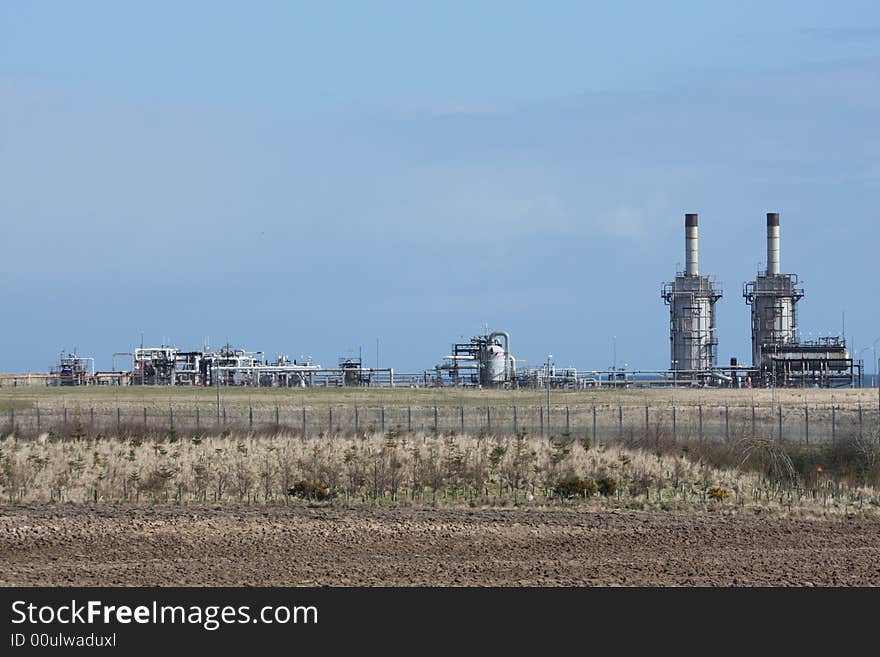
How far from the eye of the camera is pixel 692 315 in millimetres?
118938

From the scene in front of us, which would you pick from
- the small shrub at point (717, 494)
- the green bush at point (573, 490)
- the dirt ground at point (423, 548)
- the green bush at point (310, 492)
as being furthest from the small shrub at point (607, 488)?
the green bush at point (310, 492)

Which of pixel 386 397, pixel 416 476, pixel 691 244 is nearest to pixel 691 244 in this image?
pixel 691 244

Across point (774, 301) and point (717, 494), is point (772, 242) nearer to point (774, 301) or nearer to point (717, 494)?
point (774, 301)

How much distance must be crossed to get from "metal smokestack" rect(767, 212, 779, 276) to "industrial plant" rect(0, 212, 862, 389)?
0.09 meters

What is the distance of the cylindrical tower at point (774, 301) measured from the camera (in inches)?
4712

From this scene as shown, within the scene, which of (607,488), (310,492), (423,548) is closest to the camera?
(423,548)

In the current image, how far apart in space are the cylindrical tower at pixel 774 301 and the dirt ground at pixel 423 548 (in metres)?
98.8

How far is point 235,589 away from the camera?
16.7 metres

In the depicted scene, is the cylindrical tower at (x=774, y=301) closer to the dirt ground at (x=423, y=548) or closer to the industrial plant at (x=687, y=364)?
the industrial plant at (x=687, y=364)

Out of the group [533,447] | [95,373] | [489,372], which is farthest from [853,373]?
[533,447]

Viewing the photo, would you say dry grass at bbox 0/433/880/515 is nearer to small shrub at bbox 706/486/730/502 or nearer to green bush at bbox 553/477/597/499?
small shrub at bbox 706/486/730/502

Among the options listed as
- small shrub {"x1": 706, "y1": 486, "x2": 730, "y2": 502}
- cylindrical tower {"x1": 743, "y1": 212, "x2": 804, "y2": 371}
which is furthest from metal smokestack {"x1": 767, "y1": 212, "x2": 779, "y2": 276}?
small shrub {"x1": 706, "y1": 486, "x2": 730, "y2": 502}

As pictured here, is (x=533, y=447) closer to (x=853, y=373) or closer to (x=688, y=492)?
(x=688, y=492)

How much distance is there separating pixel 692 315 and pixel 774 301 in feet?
25.7
